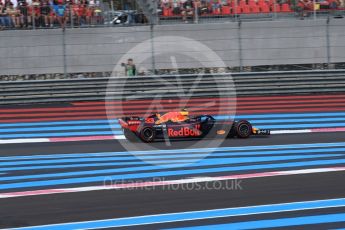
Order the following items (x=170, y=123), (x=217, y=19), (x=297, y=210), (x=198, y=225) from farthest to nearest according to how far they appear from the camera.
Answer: (x=217, y=19) < (x=170, y=123) < (x=297, y=210) < (x=198, y=225)

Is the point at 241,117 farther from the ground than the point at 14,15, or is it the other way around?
the point at 14,15

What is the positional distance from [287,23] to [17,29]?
8476mm

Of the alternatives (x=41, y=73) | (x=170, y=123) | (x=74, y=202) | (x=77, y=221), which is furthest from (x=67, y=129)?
(x=77, y=221)

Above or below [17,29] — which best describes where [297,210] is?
below

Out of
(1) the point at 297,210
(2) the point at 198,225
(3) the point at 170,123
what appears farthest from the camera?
(3) the point at 170,123

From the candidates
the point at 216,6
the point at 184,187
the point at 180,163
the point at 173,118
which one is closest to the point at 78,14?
the point at 216,6

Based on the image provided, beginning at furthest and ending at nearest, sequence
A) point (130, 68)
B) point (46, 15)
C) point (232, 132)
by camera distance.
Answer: point (46, 15)
point (130, 68)
point (232, 132)

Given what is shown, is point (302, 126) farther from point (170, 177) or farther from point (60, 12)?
point (60, 12)

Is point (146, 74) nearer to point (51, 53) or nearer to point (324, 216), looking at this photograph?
point (51, 53)

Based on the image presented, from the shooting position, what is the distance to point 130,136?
14297mm

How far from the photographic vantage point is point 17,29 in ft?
68.3

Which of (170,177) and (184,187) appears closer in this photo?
(184,187)

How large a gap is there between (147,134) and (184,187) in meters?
4.17

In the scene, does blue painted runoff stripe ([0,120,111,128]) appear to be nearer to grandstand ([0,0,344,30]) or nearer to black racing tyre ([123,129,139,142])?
black racing tyre ([123,129,139,142])
